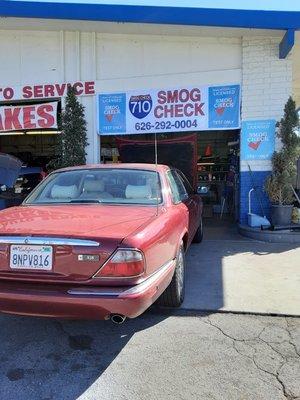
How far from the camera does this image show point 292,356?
3.64 m

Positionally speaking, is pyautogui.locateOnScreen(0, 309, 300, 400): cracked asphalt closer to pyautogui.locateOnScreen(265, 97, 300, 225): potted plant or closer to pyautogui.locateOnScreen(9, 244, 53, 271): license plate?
pyautogui.locateOnScreen(9, 244, 53, 271): license plate

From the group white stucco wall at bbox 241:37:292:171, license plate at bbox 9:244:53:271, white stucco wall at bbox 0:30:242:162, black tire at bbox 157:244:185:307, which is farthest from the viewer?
white stucco wall at bbox 0:30:242:162

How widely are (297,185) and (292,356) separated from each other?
243 inches

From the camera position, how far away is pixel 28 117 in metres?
10.9

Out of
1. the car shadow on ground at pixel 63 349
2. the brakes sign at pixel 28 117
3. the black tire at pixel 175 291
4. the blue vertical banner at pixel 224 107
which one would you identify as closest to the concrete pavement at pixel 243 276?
the car shadow on ground at pixel 63 349

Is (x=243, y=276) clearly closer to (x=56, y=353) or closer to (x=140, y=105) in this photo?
(x=56, y=353)

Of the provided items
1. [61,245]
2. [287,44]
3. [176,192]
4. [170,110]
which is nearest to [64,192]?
[176,192]

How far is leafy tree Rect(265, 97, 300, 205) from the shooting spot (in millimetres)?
8812

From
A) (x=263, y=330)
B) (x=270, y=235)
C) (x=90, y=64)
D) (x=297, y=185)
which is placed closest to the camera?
(x=263, y=330)

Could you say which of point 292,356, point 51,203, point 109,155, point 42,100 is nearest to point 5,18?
point 42,100

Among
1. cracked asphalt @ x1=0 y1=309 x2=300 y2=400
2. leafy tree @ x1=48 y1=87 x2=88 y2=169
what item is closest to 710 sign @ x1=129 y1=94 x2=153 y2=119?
leafy tree @ x1=48 y1=87 x2=88 y2=169

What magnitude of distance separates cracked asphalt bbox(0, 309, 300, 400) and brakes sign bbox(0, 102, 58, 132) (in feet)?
22.9

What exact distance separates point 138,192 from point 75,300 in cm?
175

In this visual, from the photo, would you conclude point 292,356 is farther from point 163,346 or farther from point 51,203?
point 51,203
